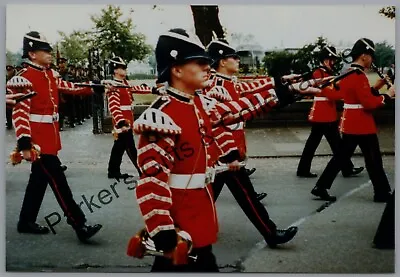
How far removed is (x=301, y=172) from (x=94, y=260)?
1.11 metres

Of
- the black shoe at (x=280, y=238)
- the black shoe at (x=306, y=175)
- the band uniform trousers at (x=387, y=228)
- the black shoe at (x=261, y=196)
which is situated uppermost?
the black shoe at (x=306, y=175)

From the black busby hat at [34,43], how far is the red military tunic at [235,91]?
0.84 m

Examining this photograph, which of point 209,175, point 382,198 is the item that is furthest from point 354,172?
point 209,175

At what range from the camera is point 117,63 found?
9.75 ft

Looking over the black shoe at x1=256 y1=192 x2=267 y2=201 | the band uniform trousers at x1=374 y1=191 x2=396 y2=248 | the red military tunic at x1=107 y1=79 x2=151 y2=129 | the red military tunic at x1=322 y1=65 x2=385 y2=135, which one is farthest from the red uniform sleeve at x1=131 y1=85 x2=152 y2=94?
the band uniform trousers at x1=374 y1=191 x2=396 y2=248

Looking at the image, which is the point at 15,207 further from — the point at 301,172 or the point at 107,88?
the point at 301,172

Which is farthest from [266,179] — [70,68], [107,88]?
[70,68]

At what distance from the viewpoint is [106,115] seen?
3.02m

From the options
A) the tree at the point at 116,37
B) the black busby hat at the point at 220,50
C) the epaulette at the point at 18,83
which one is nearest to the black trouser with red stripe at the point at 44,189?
the epaulette at the point at 18,83

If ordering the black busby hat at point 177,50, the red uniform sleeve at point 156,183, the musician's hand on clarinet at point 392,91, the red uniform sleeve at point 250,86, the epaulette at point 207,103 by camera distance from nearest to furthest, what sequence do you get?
the red uniform sleeve at point 156,183 → the black busby hat at point 177,50 → the epaulette at point 207,103 → the red uniform sleeve at point 250,86 → the musician's hand on clarinet at point 392,91

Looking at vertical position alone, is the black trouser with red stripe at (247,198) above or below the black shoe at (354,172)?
below

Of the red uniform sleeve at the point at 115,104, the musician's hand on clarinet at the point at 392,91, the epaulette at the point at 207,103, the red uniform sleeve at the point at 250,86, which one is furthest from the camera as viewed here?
the red uniform sleeve at the point at 115,104

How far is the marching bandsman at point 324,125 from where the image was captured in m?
2.89

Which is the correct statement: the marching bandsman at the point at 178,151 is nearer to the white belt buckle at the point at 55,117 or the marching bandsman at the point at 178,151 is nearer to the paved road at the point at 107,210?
the paved road at the point at 107,210
